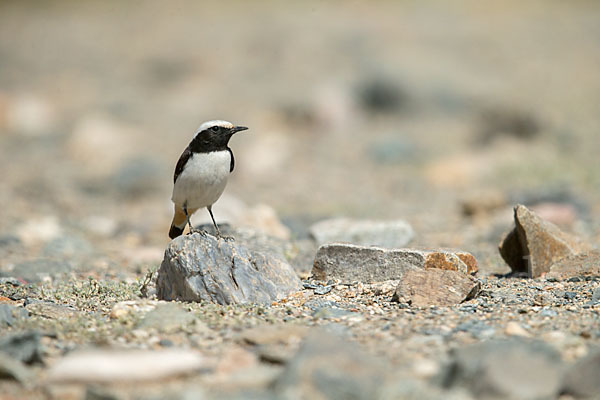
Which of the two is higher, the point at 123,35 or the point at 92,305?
the point at 123,35

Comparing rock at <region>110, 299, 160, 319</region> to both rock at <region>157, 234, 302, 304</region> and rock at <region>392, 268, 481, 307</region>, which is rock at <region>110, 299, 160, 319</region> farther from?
rock at <region>392, 268, 481, 307</region>

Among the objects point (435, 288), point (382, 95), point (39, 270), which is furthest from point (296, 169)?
point (435, 288)

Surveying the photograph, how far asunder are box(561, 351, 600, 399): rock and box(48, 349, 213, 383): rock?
6.86 feet

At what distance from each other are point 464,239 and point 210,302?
5.12 metres

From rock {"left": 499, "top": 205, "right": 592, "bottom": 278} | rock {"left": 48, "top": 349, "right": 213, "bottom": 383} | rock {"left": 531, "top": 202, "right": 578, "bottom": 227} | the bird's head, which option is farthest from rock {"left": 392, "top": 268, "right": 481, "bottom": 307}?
rock {"left": 531, "top": 202, "right": 578, "bottom": 227}

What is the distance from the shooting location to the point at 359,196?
541 inches

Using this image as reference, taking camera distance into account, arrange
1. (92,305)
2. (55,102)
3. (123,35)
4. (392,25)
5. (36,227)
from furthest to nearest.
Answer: (123,35), (392,25), (55,102), (36,227), (92,305)

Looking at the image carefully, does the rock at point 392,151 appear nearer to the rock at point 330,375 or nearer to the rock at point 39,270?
the rock at point 39,270

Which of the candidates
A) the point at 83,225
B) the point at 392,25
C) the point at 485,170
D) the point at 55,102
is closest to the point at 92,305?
the point at 83,225

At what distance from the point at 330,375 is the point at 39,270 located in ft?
17.2

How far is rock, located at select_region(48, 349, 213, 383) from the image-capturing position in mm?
3834

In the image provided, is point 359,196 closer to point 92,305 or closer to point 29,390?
point 92,305

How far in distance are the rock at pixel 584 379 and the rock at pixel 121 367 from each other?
2.09 meters

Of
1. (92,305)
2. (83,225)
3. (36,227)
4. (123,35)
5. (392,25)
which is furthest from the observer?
(123,35)
